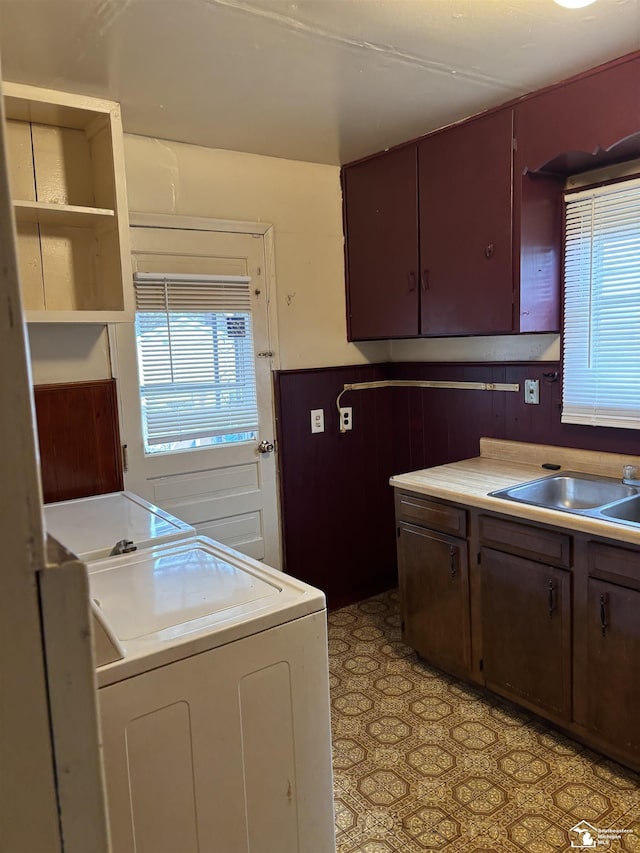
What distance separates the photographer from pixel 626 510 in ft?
7.81

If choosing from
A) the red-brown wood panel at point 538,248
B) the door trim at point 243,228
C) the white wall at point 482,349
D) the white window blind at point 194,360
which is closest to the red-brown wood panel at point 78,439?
the white window blind at point 194,360

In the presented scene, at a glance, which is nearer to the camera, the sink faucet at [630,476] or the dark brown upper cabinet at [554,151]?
the dark brown upper cabinet at [554,151]

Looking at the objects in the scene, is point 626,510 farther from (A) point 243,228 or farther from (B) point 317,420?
(A) point 243,228

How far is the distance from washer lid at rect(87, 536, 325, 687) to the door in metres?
1.05

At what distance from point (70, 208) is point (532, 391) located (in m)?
2.13

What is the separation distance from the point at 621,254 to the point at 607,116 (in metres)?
0.57

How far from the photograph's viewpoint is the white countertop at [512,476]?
7.09 ft

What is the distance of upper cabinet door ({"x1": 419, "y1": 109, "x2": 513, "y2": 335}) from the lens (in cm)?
264

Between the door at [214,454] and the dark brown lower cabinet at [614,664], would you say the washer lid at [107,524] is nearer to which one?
the door at [214,454]

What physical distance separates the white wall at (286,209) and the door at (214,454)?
0.40 feet

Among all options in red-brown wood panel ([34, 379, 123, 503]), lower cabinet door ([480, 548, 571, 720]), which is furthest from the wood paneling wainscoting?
red-brown wood panel ([34, 379, 123, 503])

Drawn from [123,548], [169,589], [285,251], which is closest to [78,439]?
[123,548]

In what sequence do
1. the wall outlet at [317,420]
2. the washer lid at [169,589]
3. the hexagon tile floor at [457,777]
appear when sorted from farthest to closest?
the wall outlet at [317,420], the hexagon tile floor at [457,777], the washer lid at [169,589]

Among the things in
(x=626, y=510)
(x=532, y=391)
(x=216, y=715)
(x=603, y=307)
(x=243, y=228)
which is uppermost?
(x=243, y=228)
